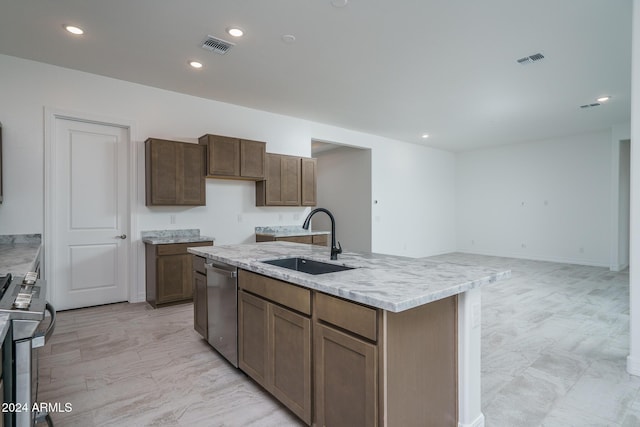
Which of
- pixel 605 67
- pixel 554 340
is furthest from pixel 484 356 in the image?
pixel 605 67

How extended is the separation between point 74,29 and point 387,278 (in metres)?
3.54

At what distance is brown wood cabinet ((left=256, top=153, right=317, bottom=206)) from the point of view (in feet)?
17.3

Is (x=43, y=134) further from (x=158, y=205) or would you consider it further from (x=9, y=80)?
(x=158, y=205)

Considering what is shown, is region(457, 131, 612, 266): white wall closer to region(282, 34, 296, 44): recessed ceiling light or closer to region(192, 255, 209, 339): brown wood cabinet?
region(282, 34, 296, 44): recessed ceiling light

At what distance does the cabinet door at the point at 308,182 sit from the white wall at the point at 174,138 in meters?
0.32

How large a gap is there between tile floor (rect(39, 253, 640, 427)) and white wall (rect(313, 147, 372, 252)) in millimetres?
3655

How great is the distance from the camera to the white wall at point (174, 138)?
362cm

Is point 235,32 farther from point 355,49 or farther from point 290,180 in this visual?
point 290,180

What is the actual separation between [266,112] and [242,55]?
78.7 inches

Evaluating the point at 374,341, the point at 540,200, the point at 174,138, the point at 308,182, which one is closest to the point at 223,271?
the point at 374,341

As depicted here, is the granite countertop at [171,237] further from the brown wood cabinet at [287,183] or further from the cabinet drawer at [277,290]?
the cabinet drawer at [277,290]

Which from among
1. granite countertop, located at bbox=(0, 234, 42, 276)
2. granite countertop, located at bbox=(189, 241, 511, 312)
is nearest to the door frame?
granite countertop, located at bbox=(0, 234, 42, 276)

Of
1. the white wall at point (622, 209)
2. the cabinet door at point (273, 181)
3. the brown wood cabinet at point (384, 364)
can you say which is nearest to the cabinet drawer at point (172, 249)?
the cabinet door at point (273, 181)

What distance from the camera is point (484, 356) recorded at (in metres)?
2.79
